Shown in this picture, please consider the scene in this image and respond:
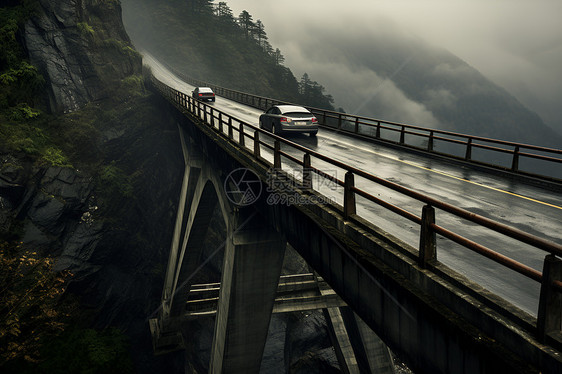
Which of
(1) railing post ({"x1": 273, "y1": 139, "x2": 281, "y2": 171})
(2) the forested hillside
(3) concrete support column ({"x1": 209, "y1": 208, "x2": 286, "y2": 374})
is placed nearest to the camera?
(1) railing post ({"x1": 273, "y1": 139, "x2": 281, "y2": 171})

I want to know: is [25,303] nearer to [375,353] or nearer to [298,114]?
[298,114]

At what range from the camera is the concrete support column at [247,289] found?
467 inches

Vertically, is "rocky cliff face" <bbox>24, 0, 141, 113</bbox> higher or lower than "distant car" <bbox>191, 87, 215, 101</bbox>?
higher

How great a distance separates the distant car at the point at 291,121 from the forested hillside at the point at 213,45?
7729 cm

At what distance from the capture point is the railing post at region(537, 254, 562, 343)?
2.92 m

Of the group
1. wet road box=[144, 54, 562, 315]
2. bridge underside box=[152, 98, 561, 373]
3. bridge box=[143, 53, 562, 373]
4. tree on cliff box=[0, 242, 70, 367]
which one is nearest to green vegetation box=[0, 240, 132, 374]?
tree on cliff box=[0, 242, 70, 367]

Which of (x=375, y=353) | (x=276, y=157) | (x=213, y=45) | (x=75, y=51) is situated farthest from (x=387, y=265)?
(x=213, y=45)

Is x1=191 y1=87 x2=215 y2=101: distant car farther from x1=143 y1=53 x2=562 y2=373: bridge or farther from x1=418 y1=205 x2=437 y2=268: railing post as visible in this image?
x1=418 y1=205 x2=437 y2=268: railing post

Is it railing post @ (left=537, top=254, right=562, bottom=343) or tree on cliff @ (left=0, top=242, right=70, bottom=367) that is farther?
tree on cliff @ (left=0, top=242, right=70, bottom=367)

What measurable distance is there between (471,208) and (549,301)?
5.95 metres

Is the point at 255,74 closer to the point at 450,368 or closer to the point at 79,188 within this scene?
the point at 79,188

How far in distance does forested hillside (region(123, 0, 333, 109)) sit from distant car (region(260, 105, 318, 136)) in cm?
7729

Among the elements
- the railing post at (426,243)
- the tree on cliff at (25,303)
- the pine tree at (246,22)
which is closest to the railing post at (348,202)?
the railing post at (426,243)

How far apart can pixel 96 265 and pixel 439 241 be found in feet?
86.6
